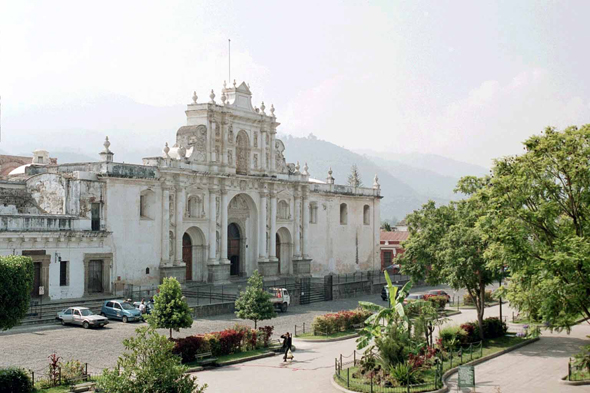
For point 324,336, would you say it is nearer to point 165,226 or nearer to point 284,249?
point 165,226

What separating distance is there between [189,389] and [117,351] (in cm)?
1290

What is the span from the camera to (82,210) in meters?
42.8

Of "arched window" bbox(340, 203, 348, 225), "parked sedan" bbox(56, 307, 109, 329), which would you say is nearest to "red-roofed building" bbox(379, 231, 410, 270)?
"arched window" bbox(340, 203, 348, 225)

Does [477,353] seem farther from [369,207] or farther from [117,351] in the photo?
[369,207]

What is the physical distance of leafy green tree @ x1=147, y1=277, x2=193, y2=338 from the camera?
2747cm

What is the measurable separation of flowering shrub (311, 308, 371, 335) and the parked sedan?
34.7 ft

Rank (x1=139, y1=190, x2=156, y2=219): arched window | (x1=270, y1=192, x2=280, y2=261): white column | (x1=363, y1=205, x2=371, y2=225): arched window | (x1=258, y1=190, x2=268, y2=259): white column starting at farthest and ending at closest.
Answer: (x1=363, y1=205, x2=371, y2=225): arched window, (x1=270, y1=192, x2=280, y2=261): white column, (x1=258, y1=190, x2=268, y2=259): white column, (x1=139, y1=190, x2=156, y2=219): arched window

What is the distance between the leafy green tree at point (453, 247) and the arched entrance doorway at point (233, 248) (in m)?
20.7

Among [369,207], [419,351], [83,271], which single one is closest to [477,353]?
[419,351]

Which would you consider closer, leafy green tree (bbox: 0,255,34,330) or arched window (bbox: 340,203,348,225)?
leafy green tree (bbox: 0,255,34,330)

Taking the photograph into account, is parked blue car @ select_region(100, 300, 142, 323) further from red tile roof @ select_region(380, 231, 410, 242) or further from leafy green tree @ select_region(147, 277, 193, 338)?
red tile roof @ select_region(380, 231, 410, 242)

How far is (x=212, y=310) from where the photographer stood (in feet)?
132

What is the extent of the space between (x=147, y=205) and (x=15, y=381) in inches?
1033

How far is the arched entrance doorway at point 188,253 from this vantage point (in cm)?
5062
